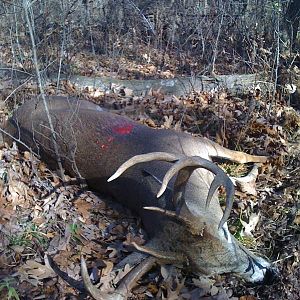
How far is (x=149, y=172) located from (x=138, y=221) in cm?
47

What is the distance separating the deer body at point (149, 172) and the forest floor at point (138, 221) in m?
0.15

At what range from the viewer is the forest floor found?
4.04 m

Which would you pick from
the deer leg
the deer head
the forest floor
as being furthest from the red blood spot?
the deer head

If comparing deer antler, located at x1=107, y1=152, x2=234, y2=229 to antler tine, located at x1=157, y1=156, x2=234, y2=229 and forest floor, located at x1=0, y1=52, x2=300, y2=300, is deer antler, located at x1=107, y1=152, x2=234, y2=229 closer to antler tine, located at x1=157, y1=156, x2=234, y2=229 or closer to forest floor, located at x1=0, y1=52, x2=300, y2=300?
antler tine, located at x1=157, y1=156, x2=234, y2=229

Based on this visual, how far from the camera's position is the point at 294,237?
4.48 metres

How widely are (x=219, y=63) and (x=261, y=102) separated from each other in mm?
2258

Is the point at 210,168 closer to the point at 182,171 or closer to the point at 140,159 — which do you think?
the point at 182,171

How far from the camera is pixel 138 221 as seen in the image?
484 centimetres

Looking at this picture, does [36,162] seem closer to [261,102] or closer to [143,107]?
[143,107]

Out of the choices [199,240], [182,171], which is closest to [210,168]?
[182,171]

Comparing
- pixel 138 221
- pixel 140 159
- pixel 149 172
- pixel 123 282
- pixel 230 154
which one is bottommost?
pixel 138 221

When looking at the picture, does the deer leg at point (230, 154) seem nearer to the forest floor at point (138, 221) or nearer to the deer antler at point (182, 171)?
the forest floor at point (138, 221)

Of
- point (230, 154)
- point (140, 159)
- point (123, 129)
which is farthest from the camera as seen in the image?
point (230, 154)

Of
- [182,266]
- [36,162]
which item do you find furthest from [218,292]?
[36,162]
